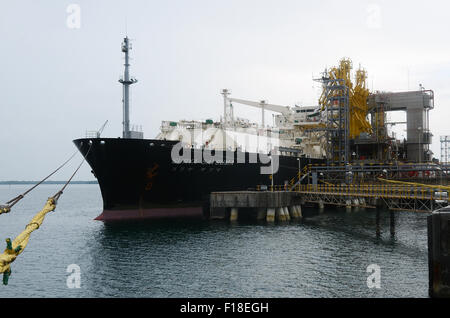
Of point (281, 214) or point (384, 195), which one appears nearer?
point (384, 195)

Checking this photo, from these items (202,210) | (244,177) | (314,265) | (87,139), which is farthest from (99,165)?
(314,265)

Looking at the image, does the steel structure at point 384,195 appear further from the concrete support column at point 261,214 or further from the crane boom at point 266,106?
the crane boom at point 266,106

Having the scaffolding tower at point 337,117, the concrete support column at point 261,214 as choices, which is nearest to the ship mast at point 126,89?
the concrete support column at point 261,214

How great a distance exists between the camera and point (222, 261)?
25.2 metres

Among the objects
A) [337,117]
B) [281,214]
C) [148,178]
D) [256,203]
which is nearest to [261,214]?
[281,214]

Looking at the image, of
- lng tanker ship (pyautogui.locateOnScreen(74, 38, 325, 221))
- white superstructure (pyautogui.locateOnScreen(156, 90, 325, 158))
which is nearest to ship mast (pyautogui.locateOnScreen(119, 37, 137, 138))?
lng tanker ship (pyautogui.locateOnScreen(74, 38, 325, 221))

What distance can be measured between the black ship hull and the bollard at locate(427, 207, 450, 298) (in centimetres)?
2844

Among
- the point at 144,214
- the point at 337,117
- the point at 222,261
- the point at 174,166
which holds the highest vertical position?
the point at 337,117

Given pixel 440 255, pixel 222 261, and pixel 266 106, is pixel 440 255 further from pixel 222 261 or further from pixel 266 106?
pixel 266 106

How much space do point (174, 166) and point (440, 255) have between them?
1145 inches

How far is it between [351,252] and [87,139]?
2585cm

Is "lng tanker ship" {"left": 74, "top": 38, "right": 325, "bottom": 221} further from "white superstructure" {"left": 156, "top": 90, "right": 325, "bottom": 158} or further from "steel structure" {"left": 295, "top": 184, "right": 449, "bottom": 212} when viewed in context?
"steel structure" {"left": 295, "top": 184, "right": 449, "bottom": 212}

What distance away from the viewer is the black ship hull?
39.9m

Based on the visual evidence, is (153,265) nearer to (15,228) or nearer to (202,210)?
(202,210)
